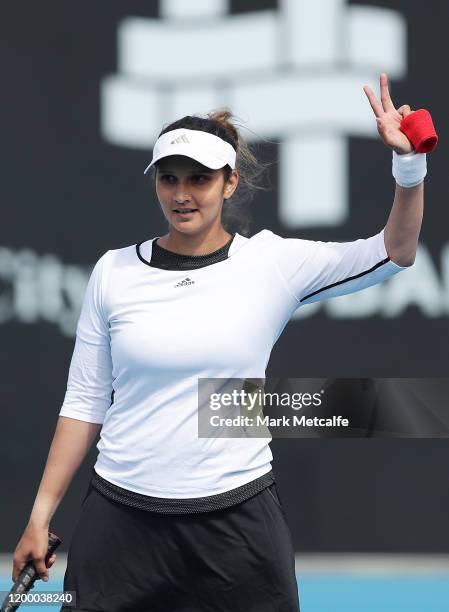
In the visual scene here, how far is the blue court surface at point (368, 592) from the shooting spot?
3912mm

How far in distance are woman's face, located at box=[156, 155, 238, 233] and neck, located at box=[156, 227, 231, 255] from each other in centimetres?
2

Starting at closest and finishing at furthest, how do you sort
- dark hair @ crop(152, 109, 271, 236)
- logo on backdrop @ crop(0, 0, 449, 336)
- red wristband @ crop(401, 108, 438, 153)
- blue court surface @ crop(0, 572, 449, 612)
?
1. red wristband @ crop(401, 108, 438, 153)
2. dark hair @ crop(152, 109, 271, 236)
3. blue court surface @ crop(0, 572, 449, 612)
4. logo on backdrop @ crop(0, 0, 449, 336)

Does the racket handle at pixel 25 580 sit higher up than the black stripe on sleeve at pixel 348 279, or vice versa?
the black stripe on sleeve at pixel 348 279

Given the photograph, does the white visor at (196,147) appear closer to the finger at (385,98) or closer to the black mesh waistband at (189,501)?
the finger at (385,98)

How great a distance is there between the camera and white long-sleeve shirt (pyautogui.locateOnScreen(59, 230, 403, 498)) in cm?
204

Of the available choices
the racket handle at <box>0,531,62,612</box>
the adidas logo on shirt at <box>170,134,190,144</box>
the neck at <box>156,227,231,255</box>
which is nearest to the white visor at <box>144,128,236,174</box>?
the adidas logo on shirt at <box>170,134,190,144</box>

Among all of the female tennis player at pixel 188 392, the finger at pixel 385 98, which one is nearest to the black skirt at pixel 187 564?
the female tennis player at pixel 188 392

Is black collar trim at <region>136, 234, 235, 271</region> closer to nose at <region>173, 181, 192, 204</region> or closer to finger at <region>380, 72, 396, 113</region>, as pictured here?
nose at <region>173, 181, 192, 204</region>

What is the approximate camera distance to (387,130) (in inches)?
80.9

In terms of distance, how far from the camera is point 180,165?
85.0 inches

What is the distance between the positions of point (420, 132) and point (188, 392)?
A: 1.92 feet

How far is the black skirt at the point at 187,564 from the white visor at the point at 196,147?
0.59 metres

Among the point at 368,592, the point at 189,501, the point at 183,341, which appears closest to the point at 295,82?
the point at 368,592

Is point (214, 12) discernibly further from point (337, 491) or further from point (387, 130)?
point (387, 130)
